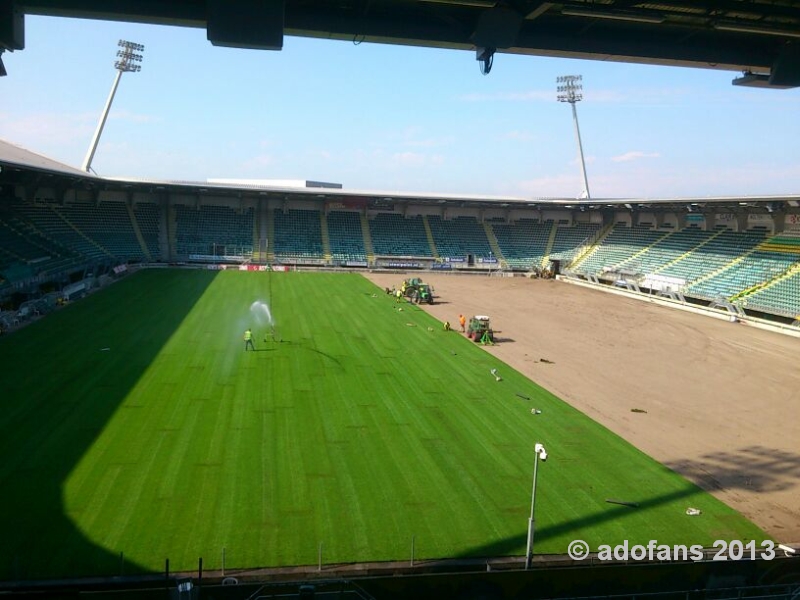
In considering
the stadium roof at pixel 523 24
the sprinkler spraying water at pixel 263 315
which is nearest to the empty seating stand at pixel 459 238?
the sprinkler spraying water at pixel 263 315

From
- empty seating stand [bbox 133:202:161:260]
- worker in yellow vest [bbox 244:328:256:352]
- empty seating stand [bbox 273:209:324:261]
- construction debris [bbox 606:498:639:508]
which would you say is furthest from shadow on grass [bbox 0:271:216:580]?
empty seating stand [bbox 273:209:324:261]

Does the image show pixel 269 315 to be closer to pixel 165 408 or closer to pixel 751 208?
pixel 165 408

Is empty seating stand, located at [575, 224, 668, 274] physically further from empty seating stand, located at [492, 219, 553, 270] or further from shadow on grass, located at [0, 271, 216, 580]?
shadow on grass, located at [0, 271, 216, 580]

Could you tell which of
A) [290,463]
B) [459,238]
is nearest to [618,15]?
[290,463]

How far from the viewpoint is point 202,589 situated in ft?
24.3

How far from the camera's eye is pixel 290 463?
15016mm

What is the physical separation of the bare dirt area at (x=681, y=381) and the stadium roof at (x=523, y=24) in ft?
35.0

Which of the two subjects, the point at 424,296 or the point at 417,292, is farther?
the point at 417,292

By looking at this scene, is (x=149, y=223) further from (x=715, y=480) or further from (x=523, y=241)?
(x=715, y=480)

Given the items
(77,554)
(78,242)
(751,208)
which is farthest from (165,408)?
(751,208)

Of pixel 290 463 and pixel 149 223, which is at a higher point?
pixel 149 223

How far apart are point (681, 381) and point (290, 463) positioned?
57.1ft

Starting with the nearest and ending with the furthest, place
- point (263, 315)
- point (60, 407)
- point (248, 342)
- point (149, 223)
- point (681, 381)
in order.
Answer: point (60, 407)
point (681, 381)
point (248, 342)
point (263, 315)
point (149, 223)

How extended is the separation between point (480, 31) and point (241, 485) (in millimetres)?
11389
